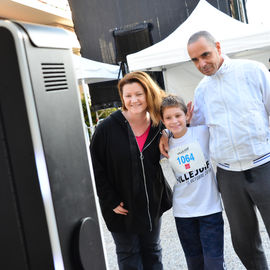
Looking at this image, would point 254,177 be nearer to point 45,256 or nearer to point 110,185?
point 110,185

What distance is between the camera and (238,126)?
85.6 inches

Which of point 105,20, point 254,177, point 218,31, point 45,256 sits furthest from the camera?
point 105,20

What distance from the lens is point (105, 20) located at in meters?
10.3

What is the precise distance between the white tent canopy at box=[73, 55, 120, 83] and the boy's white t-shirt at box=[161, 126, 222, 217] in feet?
15.2

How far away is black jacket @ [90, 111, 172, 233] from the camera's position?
2.26 meters

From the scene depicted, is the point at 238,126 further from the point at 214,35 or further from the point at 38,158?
the point at 214,35

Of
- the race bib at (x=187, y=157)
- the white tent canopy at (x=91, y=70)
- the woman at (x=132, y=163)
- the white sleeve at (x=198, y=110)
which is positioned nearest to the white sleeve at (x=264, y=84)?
the white sleeve at (x=198, y=110)

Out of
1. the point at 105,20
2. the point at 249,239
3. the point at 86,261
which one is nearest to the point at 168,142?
the point at 249,239

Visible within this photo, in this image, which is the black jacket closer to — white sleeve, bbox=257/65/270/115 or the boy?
the boy

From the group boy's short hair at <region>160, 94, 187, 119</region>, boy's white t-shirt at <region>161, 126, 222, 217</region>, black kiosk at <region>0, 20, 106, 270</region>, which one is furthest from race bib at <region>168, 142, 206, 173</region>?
black kiosk at <region>0, 20, 106, 270</region>

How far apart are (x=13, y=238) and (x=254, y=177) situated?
176cm

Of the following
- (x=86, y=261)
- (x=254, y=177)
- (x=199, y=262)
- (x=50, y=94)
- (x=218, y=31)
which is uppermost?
(x=218, y=31)

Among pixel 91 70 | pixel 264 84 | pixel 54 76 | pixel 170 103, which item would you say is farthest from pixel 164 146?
pixel 91 70

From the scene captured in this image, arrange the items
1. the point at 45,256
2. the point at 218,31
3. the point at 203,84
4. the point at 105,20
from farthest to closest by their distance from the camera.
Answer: the point at 105,20, the point at 218,31, the point at 203,84, the point at 45,256
